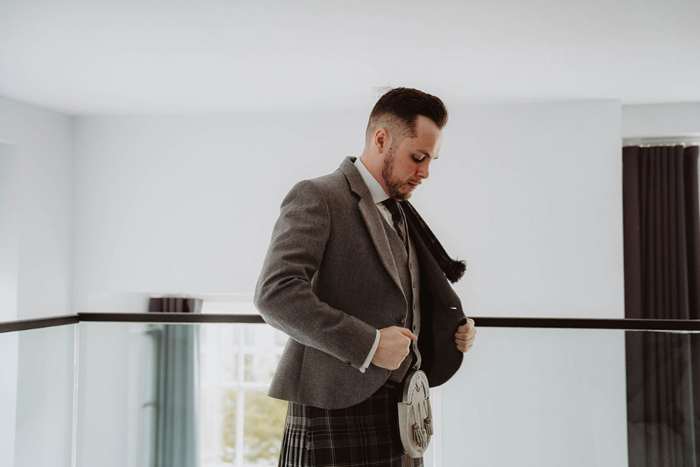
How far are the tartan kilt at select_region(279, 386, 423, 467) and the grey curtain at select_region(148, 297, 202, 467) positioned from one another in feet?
4.32

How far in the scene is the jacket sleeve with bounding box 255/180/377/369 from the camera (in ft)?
3.27

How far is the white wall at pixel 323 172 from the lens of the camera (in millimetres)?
4426

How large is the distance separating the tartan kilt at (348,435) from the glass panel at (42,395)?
1.45 metres

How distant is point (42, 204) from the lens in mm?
4785

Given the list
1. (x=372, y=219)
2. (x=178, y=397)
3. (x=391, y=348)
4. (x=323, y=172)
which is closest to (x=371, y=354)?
(x=391, y=348)

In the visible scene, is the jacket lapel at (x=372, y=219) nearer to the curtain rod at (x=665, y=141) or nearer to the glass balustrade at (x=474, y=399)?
the glass balustrade at (x=474, y=399)

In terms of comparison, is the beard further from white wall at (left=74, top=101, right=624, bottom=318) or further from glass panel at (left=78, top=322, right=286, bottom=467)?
white wall at (left=74, top=101, right=624, bottom=318)

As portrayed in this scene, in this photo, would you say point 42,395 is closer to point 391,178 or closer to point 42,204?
point 391,178

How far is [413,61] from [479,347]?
79.3 inches

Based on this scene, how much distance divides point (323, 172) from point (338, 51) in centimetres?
152

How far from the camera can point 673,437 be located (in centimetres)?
209

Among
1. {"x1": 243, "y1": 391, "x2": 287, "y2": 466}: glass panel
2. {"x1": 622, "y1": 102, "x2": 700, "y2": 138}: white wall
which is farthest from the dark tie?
{"x1": 622, "y1": 102, "x2": 700, "y2": 138}: white wall

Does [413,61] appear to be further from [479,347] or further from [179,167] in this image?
[179,167]

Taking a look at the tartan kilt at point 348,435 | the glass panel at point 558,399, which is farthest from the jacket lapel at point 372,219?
the glass panel at point 558,399
